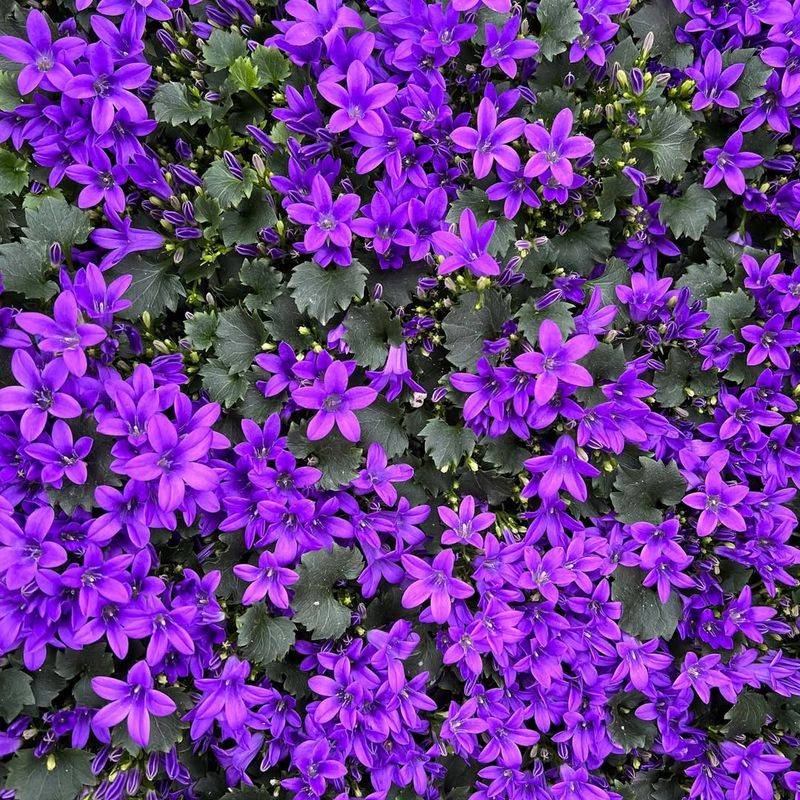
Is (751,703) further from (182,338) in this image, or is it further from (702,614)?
(182,338)

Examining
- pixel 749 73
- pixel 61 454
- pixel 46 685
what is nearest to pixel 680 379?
pixel 749 73

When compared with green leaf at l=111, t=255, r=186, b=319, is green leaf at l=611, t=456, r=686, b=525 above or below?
below

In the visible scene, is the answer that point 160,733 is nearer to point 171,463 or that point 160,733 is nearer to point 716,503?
point 171,463

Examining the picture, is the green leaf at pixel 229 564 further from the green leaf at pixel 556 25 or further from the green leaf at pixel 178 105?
the green leaf at pixel 556 25

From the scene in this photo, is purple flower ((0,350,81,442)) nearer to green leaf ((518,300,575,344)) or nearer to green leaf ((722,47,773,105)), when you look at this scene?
green leaf ((518,300,575,344))

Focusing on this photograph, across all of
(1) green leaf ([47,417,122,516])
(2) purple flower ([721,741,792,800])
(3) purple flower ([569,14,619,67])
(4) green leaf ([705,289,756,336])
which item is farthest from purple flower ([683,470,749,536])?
(1) green leaf ([47,417,122,516])

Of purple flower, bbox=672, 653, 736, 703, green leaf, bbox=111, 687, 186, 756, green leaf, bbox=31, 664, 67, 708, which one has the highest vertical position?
purple flower, bbox=672, 653, 736, 703
